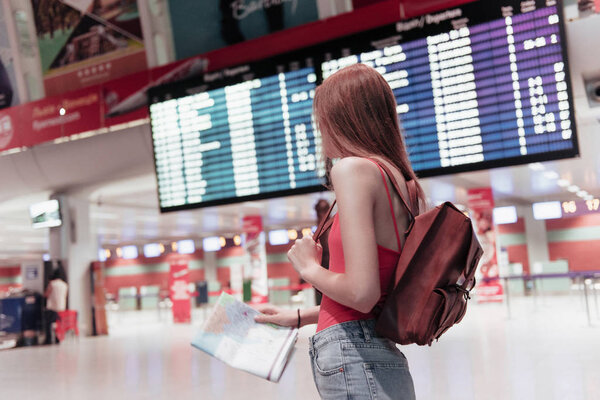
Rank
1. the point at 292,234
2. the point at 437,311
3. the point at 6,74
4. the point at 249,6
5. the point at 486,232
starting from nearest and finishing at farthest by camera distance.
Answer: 1. the point at 437,311
2. the point at 249,6
3. the point at 6,74
4. the point at 486,232
5. the point at 292,234

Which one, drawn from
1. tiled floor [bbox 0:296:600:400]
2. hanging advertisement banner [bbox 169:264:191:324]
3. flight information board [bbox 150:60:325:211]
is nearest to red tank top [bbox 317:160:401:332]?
tiled floor [bbox 0:296:600:400]

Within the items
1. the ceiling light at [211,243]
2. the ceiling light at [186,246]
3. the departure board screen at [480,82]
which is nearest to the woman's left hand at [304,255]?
the departure board screen at [480,82]

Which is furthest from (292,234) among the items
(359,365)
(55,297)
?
(359,365)

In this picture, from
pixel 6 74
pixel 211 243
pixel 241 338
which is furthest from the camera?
pixel 211 243

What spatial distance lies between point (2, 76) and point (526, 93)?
8.55 meters

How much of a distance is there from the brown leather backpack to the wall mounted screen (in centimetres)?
403

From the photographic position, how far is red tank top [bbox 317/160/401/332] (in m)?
1.31

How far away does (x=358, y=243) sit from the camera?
1.25 m

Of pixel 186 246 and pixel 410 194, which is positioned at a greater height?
pixel 410 194

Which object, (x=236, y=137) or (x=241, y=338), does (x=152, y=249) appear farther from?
(x=241, y=338)

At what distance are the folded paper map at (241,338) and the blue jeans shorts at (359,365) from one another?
287 millimetres

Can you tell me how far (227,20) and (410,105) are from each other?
3464 mm

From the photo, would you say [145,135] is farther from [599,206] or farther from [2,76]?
[599,206]

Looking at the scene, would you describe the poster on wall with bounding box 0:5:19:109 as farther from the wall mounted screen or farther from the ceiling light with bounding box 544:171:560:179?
the ceiling light with bounding box 544:171:560:179
